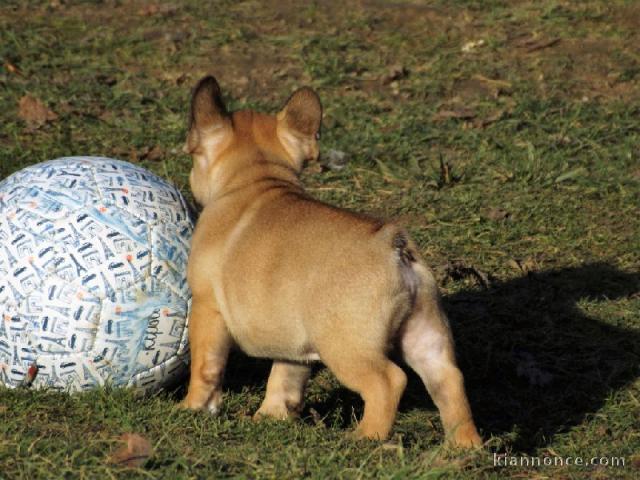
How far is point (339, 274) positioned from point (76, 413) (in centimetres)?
145

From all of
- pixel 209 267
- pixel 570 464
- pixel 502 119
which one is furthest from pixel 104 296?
pixel 502 119

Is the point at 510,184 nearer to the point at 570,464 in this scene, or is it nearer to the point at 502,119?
the point at 502,119

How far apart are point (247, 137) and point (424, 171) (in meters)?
3.62

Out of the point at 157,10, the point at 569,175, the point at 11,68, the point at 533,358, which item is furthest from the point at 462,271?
the point at 157,10

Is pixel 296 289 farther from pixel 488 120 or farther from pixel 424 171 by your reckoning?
pixel 488 120

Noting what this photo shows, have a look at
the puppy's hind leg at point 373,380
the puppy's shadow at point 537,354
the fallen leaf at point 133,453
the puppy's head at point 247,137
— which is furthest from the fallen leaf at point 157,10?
the fallen leaf at point 133,453

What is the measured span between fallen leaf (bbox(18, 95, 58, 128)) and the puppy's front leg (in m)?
4.87

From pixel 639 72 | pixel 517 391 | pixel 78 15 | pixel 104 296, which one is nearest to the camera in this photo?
pixel 104 296

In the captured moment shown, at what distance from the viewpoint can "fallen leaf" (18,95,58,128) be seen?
34.0ft

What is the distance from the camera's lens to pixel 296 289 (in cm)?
554

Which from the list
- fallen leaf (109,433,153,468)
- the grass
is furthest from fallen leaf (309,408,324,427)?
fallen leaf (109,433,153,468)

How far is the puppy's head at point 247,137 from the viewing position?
21.0 feet

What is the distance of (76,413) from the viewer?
566 cm

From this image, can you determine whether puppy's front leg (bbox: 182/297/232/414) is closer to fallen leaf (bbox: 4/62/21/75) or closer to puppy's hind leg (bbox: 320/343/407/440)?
puppy's hind leg (bbox: 320/343/407/440)
